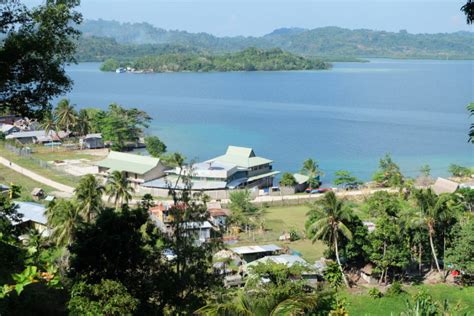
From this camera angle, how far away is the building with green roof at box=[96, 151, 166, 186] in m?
26.9

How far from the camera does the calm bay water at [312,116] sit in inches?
1535

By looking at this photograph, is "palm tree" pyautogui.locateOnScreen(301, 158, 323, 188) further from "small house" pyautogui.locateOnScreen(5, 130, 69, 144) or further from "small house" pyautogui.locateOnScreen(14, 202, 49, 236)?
"small house" pyautogui.locateOnScreen(5, 130, 69, 144)

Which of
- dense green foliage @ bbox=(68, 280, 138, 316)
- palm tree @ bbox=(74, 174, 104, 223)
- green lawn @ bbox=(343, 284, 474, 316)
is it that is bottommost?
green lawn @ bbox=(343, 284, 474, 316)

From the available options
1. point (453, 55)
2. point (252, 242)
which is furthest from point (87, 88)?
point (453, 55)

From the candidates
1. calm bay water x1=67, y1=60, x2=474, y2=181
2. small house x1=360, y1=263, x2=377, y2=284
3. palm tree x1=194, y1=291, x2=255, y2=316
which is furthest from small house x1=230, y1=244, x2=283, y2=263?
calm bay water x1=67, y1=60, x2=474, y2=181

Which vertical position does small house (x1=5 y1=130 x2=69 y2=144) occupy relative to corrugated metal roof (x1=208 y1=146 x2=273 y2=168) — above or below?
above

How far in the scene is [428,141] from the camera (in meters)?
43.2

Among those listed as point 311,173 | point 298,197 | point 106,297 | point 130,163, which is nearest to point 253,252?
point 298,197

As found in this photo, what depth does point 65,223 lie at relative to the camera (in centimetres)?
1420

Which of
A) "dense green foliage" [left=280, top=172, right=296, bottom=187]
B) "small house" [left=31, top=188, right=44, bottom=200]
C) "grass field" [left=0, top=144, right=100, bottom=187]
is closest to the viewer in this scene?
"small house" [left=31, top=188, right=44, bottom=200]

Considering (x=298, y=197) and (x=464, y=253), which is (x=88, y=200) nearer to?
(x=464, y=253)

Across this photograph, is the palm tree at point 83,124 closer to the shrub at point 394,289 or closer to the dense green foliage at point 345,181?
the dense green foliage at point 345,181

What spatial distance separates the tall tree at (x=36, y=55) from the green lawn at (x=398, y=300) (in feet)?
29.5

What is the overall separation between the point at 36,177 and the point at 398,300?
64.6 feet
